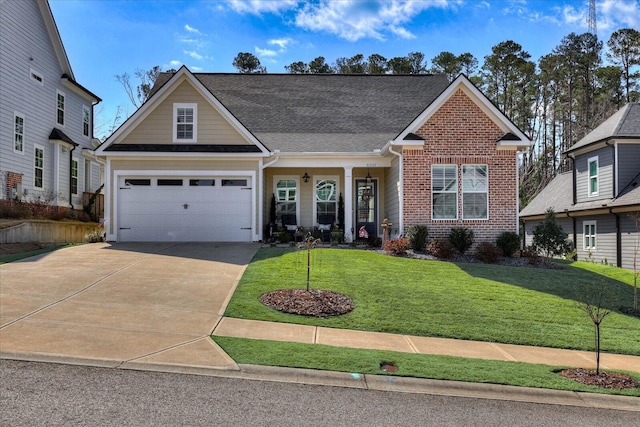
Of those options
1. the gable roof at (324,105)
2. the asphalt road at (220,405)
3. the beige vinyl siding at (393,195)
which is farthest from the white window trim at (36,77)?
the asphalt road at (220,405)

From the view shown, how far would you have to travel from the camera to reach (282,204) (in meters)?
18.2

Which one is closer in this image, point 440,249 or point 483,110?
point 440,249

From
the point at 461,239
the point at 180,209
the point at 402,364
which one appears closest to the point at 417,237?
the point at 461,239

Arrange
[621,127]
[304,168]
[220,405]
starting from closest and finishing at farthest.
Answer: [220,405]
[304,168]
[621,127]

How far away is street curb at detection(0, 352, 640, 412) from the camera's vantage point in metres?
5.46

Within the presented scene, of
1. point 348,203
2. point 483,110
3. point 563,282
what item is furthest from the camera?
point 348,203

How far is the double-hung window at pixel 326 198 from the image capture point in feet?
59.4

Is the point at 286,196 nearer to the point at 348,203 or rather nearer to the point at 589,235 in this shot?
the point at 348,203

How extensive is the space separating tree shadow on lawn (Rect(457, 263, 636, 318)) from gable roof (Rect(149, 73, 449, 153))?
21.6 feet

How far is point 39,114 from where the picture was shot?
68.8 ft

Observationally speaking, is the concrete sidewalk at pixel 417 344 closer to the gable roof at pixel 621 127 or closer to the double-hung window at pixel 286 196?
the double-hung window at pixel 286 196

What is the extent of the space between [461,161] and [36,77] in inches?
735

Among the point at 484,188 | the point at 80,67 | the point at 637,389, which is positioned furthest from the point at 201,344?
the point at 80,67

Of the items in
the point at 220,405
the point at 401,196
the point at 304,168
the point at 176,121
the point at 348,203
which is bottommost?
the point at 220,405
